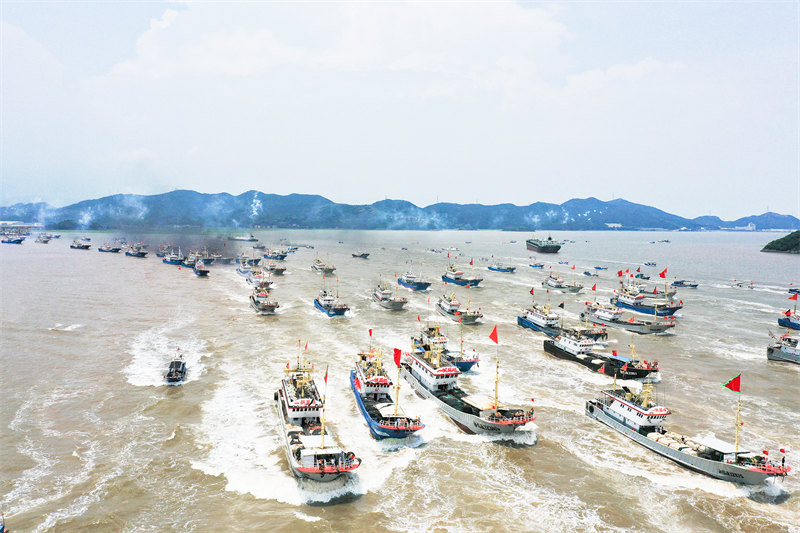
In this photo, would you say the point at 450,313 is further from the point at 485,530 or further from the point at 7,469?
the point at 7,469

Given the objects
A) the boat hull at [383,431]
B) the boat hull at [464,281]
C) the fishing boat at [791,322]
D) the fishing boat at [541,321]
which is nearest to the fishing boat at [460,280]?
the boat hull at [464,281]

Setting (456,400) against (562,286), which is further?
(562,286)

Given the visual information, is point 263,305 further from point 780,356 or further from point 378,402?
point 780,356

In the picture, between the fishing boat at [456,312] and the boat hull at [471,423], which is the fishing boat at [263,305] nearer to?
the fishing boat at [456,312]

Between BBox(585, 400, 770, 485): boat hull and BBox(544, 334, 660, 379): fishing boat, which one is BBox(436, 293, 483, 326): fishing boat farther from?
BBox(585, 400, 770, 485): boat hull

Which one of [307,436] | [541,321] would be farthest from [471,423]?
[541,321]

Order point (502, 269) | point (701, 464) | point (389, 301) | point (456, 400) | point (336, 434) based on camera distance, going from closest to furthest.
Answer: point (701, 464) → point (336, 434) → point (456, 400) → point (389, 301) → point (502, 269)

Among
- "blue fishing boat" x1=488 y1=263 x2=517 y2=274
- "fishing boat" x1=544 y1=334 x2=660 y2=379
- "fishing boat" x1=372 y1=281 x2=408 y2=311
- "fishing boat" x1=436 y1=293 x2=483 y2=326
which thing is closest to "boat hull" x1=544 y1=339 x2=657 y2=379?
"fishing boat" x1=544 y1=334 x2=660 y2=379

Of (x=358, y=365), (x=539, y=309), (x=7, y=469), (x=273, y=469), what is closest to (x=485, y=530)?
(x=273, y=469)
